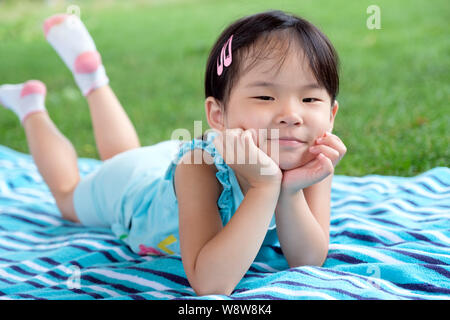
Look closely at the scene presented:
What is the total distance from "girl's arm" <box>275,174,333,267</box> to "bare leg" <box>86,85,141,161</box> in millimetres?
996

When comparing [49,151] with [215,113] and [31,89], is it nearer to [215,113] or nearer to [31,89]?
[31,89]

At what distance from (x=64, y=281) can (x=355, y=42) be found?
4.47 m

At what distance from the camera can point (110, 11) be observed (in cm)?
895

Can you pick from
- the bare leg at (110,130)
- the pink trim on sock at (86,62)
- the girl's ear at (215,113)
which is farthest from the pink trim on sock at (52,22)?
the girl's ear at (215,113)

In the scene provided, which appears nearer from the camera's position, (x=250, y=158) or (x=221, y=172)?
(x=250, y=158)

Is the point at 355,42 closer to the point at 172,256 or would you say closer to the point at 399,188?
the point at 399,188

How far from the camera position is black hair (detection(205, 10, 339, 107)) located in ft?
4.39

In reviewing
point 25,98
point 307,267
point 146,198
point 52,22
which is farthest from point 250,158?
point 52,22

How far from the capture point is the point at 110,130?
2.31m

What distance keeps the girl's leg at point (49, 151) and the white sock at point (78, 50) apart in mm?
194

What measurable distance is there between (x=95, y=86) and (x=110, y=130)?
23 centimetres

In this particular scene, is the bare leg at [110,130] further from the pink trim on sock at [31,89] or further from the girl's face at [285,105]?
the girl's face at [285,105]

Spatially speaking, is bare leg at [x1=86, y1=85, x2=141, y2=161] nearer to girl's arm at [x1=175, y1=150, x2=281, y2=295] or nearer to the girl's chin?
girl's arm at [x1=175, y1=150, x2=281, y2=295]

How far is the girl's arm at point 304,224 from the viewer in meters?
1.38
